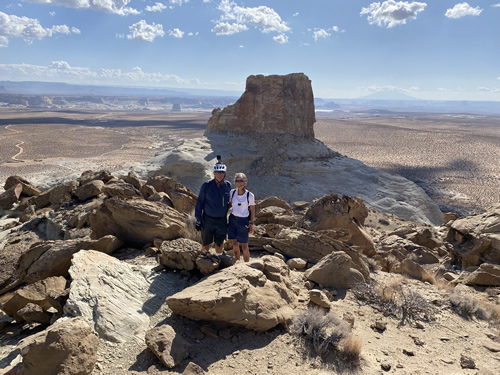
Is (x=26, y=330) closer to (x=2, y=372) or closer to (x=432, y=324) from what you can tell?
(x=2, y=372)

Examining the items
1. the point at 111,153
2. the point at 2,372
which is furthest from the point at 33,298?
the point at 111,153

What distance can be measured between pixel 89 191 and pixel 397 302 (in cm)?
798

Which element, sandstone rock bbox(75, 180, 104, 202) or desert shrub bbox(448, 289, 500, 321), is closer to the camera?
desert shrub bbox(448, 289, 500, 321)

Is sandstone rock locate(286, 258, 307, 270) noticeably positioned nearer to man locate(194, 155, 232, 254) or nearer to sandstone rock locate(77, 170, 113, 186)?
man locate(194, 155, 232, 254)

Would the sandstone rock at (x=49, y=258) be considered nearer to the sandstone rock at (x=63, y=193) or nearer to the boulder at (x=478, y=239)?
the sandstone rock at (x=63, y=193)

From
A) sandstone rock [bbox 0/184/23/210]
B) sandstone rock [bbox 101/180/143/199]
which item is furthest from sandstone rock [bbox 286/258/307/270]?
sandstone rock [bbox 0/184/23/210]

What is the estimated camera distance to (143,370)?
3.39m

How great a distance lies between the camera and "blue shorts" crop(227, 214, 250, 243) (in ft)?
17.8

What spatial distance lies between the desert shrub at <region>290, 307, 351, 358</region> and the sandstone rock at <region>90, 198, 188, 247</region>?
3200 millimetres

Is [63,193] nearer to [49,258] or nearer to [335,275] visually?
[49,258]

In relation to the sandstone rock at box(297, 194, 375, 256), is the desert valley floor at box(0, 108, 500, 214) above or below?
below

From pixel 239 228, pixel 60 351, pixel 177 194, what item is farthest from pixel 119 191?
pixel 60 351

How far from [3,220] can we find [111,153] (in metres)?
39.0

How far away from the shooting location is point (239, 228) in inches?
214
